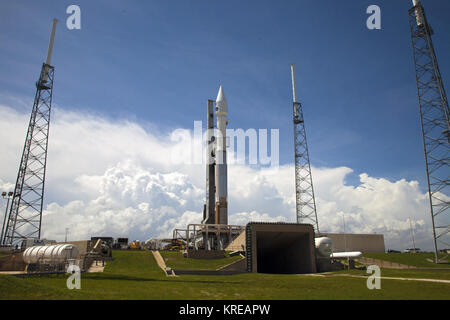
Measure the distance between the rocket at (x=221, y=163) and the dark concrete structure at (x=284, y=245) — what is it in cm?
1246

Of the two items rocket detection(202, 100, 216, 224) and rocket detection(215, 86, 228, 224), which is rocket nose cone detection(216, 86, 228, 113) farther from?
rocket detection(202, 100, 216, 224)

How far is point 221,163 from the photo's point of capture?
224ft

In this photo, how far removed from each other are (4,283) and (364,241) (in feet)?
261

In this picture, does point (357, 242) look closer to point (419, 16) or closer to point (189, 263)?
point (419, 16)

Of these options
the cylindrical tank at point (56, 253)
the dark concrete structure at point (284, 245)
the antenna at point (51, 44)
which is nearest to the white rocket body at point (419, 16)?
the dark concrete structure at point (284, 245)

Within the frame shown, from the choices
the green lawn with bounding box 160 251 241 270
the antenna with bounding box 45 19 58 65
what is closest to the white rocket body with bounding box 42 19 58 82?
the antenna with bounding box 45 19 58 65

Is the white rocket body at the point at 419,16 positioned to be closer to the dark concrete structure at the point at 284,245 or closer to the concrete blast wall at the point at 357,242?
the dark concrete structure at the point at 284,245

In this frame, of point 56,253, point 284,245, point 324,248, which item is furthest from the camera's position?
point 284,245

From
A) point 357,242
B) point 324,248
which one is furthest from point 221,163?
point 357,242

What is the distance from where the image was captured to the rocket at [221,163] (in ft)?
219

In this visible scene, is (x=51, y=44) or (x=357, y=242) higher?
(x=51, y=44)

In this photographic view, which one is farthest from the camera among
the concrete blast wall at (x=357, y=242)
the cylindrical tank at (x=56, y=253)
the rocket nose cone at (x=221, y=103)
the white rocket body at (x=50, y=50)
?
the concrete blast wall at (x=357, y=242)

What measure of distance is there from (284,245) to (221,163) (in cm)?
2282
